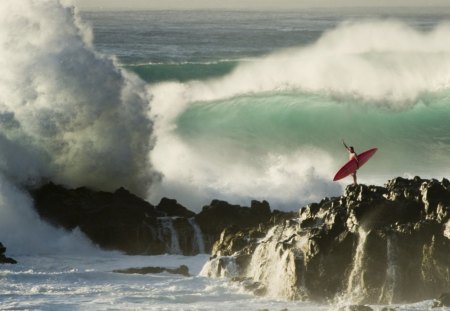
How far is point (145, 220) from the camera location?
24.9 meters

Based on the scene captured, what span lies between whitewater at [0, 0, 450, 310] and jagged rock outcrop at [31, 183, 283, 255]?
0.39 m

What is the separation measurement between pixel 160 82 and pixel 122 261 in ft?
94.3

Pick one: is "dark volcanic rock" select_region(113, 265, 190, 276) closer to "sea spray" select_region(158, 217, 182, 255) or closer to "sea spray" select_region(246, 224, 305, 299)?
"sea spray" select_region(246, 224, 305, 299)

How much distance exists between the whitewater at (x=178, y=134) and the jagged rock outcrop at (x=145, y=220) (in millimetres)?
395

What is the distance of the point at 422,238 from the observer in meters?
18.1

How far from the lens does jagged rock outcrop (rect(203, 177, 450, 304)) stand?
17.8 metres

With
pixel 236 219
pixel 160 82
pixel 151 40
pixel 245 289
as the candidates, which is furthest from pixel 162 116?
pixel 151 40

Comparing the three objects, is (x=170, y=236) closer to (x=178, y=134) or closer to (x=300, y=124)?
(x=178, y=134)

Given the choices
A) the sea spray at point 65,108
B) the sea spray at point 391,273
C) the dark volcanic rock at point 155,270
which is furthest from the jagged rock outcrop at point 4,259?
the sea spray at point 391,273

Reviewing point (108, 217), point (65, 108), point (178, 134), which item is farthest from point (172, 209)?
point (178, 134)

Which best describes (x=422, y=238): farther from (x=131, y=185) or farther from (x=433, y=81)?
(x=433, y=81)

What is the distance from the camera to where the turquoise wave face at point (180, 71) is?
53.2 m

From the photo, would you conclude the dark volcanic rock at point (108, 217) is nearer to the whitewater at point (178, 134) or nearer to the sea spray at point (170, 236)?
the sea spray at point (170, 236)

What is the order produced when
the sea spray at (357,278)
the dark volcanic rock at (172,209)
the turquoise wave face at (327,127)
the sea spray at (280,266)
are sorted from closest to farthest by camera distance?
1. the sea spray at (357,278)
2. the sea spray at (280,266)
3. the dark volcanic rock at (172,209)
4. the turquoise wave face at (327,127)
